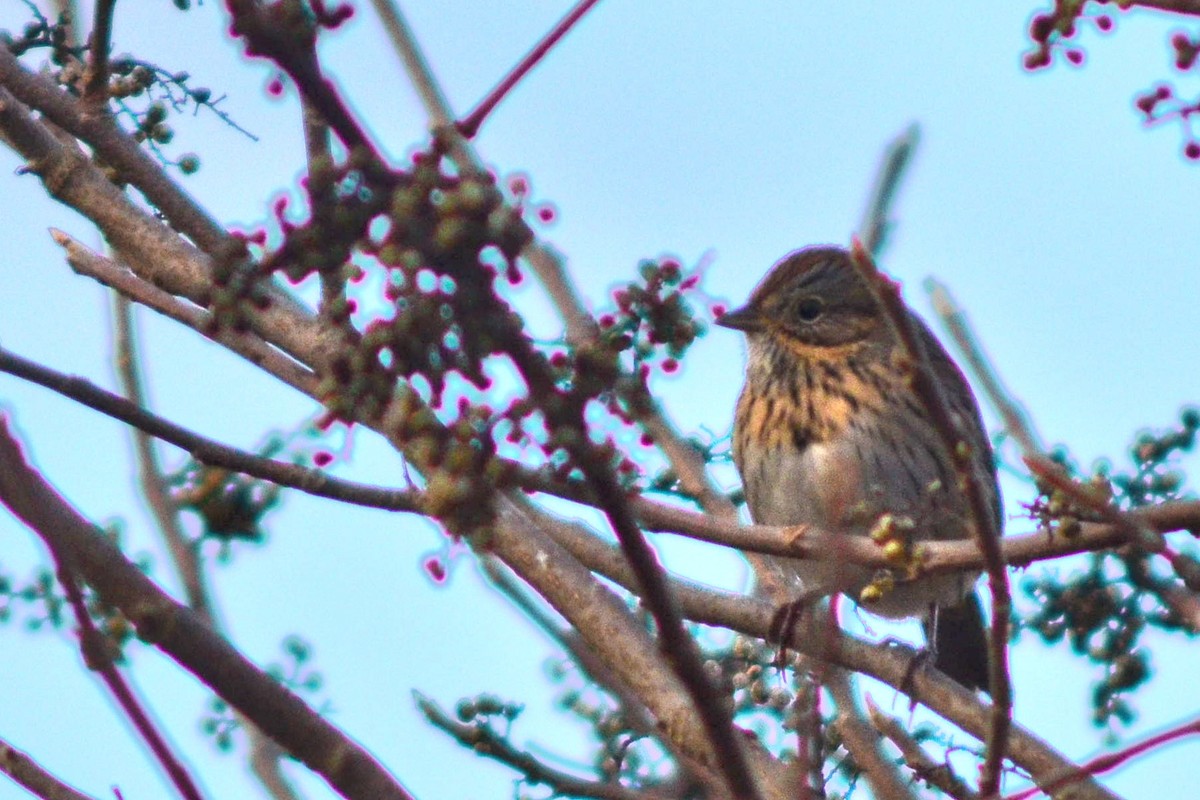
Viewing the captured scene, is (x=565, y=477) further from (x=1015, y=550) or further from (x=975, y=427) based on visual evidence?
(x=975, y=427)

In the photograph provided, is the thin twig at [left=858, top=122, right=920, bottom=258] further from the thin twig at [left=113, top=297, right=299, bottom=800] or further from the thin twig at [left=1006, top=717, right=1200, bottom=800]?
the thin twig at [left=113, top=297, right=299, bottom=800]

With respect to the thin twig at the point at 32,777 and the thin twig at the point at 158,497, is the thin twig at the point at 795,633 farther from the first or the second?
the thin twig at the point at 32,777

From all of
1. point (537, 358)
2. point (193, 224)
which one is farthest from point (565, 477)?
point (193, 224)

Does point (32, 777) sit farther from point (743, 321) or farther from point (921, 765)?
point (743, 321)

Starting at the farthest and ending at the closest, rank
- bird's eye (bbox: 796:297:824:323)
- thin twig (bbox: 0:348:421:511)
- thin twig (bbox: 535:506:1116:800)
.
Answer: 1. bird's eye (bbox: 796:297:824:323)
2. thin twig (bbox: 535:506:1116:800)
3. thin twig (bbox: 0:348:421:511)

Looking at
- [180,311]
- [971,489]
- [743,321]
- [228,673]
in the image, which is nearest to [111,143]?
[180,311]

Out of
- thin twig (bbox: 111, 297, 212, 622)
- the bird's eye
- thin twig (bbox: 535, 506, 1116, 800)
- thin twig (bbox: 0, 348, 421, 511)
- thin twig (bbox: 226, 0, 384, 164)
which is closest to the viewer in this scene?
thin twig (bbox: 226, 0, 384, 164)

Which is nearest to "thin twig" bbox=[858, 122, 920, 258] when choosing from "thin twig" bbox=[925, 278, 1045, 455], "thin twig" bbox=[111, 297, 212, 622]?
"thin twig" bbox=[925, 278, 1045, 455]
